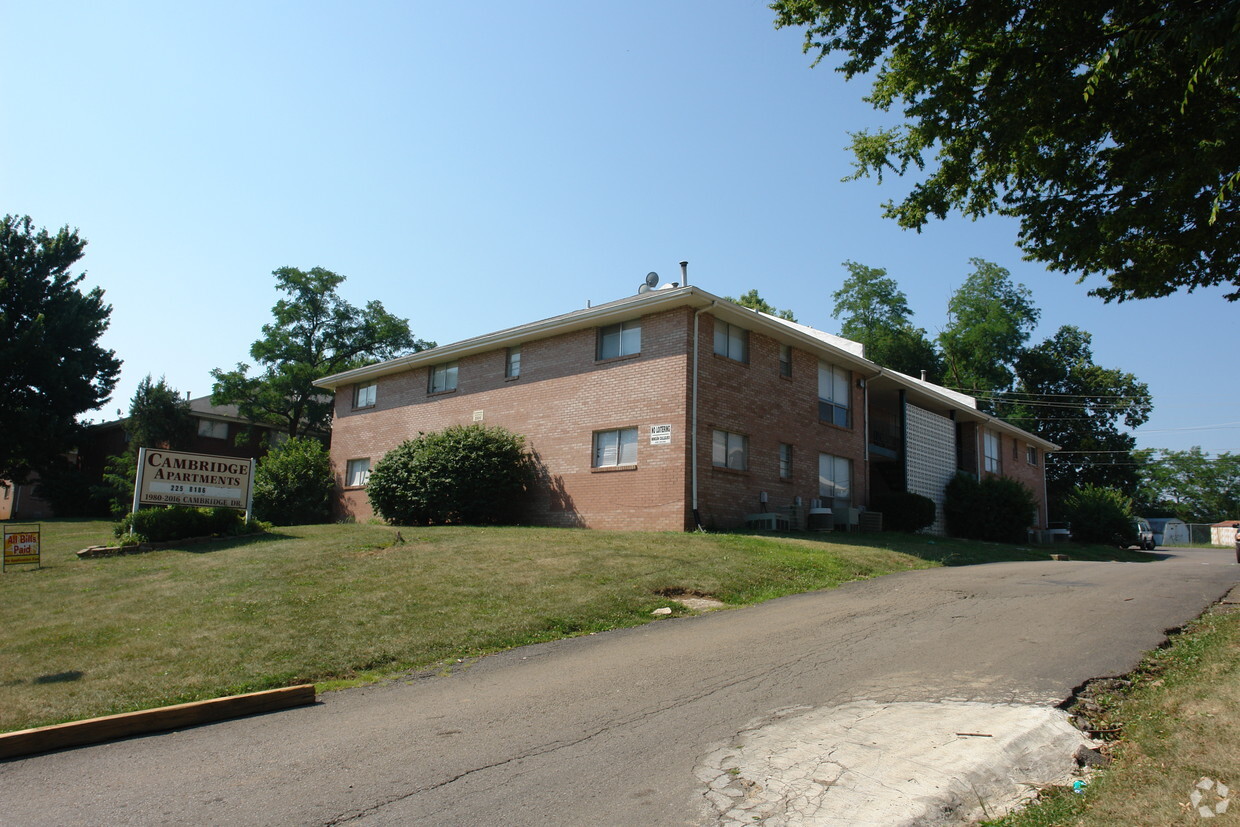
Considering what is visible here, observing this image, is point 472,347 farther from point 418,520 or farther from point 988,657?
point 988,657

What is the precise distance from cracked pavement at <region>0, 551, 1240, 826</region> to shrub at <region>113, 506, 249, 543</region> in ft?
38.5

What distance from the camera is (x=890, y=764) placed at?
502cm

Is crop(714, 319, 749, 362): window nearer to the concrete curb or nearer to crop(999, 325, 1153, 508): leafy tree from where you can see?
the concrete curb

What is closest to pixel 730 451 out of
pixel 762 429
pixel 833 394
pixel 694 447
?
pixel 762 429

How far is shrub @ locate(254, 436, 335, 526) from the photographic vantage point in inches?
1096

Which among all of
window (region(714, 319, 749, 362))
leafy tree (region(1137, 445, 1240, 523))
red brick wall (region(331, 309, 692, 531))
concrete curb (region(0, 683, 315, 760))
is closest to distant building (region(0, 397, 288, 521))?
red brick wall (region(331, 309, 692, 531))

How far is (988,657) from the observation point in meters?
7.80

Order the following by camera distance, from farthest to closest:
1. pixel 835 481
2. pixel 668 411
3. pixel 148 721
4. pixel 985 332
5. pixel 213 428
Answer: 1. pixel 985 332
2. pixel 213 428
3. pixel 835 481
4. pixel 668 411
5. pixel 148 721

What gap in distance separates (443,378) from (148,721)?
67.3 ft

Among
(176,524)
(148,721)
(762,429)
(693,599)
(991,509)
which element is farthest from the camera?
(991,509)

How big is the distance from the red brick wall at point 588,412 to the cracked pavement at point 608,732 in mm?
9078

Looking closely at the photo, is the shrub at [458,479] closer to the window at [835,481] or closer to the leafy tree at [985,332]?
the window at [835,481]

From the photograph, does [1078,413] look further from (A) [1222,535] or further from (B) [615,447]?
(B) [615,447]

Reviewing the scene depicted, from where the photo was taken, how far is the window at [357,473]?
29.2m
